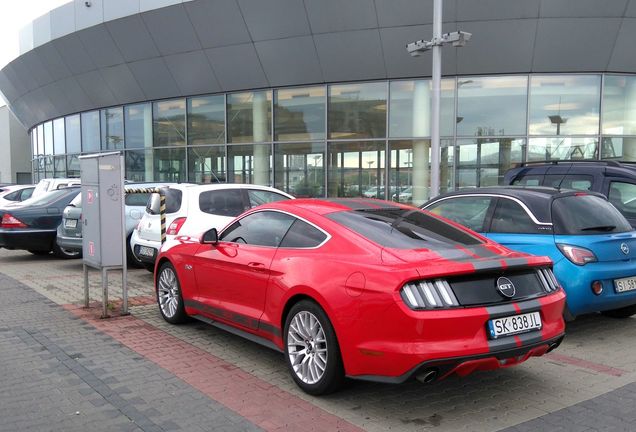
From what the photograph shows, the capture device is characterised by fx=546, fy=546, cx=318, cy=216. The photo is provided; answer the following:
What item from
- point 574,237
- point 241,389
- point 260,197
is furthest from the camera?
point 260,197

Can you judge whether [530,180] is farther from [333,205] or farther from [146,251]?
[146,251]

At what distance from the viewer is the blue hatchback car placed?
5508mm

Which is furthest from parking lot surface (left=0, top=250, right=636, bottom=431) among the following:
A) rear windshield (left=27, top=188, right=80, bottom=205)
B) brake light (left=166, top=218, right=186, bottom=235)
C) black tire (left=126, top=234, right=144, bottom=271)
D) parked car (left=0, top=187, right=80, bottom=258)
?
rear windshield (left=27, top=188, right=80, bottom=205)

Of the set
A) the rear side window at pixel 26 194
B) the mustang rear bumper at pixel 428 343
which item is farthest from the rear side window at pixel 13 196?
the mustang rear bumper at pixel 428 343

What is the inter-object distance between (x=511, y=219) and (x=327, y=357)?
317cm

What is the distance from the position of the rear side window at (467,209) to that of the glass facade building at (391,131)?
9.01 metres

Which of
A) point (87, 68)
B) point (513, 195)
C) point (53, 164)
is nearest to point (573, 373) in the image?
point (513, 195)

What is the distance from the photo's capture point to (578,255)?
5.55m

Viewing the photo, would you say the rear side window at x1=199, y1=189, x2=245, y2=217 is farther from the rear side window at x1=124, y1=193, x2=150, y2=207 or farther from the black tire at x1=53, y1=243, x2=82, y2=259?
the black tire at x1=53, y1=243, x2=82, y2=259

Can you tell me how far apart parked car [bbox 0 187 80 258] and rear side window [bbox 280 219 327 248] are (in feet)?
25.4

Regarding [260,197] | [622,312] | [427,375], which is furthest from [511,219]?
[260,197]

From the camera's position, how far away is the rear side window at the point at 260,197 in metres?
8.75

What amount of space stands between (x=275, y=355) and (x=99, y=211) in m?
2.91

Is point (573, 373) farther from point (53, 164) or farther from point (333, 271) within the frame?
point (53, 164)
